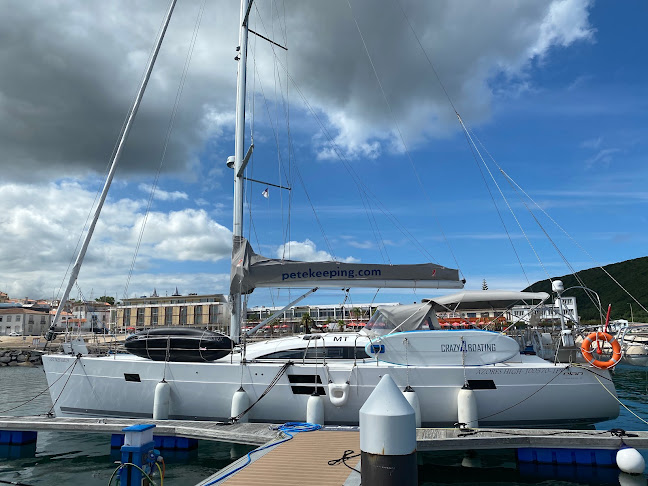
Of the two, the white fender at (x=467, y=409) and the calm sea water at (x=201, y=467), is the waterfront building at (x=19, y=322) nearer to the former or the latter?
the calm sea water at (x=201, y=467)

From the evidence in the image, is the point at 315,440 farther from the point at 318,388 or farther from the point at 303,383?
the point at 303,383

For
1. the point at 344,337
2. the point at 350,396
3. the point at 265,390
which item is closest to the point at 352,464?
the point at 350,396

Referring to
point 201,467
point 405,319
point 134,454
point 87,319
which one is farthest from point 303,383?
point 87,319

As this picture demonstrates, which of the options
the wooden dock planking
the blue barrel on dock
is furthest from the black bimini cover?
the blue barrel on dock

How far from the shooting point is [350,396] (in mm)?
9312

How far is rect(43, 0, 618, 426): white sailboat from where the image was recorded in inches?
357

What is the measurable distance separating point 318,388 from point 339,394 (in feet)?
1.57

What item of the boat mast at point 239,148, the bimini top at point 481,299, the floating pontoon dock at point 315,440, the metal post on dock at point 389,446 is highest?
the boat mast at point 239,148

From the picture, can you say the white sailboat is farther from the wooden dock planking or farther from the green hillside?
the green hillside

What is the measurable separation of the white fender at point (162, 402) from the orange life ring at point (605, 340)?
8769 millimetres

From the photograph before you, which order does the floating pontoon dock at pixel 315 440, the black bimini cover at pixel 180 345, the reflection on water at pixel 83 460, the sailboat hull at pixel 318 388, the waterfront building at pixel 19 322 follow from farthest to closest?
the waterfront building at pixel 19 322 → the black bimini cover at pixel 180 345 → the sailboat hull at pixel 318 388 → the reflection on water at pixel 83 460 → the floating pontoon dock at pixel 315 440

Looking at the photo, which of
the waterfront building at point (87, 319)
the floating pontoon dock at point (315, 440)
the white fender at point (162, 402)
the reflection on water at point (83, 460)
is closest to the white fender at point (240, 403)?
the floating pontoon dock at point (315, 440)

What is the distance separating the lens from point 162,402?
9.82 m

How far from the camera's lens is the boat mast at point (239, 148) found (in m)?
11.8
